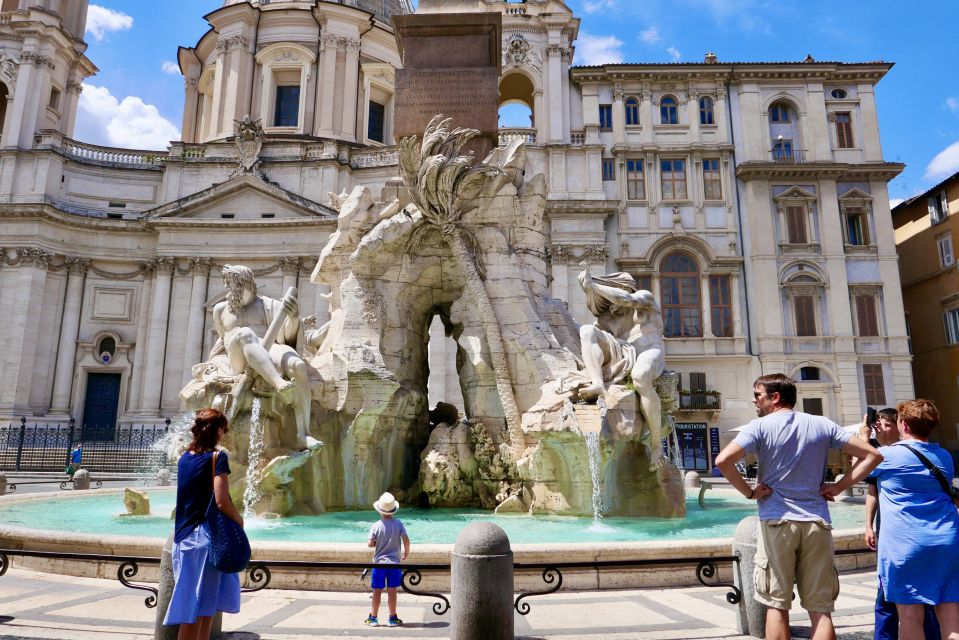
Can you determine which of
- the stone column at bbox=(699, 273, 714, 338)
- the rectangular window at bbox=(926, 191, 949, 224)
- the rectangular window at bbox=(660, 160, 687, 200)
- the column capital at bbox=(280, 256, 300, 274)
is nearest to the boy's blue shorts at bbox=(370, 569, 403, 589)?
the stone column at bbox=(699, 273, 714, 338)

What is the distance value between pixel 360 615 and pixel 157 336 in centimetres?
3551

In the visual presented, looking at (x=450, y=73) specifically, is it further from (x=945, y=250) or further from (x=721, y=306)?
(x=945, y=250)

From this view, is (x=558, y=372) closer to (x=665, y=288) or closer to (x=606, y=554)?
(x=606, y=554)

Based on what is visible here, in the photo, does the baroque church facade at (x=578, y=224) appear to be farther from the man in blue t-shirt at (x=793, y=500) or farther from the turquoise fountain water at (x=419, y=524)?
the man in blue t-shirt at (x=793, y=500)

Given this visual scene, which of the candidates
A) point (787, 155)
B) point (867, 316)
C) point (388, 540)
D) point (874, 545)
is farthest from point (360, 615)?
point (787, 155)

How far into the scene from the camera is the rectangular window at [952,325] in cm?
3453

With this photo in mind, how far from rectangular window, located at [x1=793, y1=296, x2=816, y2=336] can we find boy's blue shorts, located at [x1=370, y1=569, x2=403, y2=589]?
113 ft

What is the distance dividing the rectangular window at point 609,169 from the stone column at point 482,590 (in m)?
35.0

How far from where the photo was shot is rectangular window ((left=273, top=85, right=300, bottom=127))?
44562mm

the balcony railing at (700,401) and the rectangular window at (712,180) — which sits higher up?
the rectangular window at (712,180)

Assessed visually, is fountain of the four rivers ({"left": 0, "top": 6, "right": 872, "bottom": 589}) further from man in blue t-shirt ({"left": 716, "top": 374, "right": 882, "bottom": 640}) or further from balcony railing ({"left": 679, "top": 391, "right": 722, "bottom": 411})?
balcony railing ({"left": 679, "top": 391, "right": 722, "bottom": 411})

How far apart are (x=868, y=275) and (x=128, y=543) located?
3805 centimetres

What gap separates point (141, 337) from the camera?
124 ft

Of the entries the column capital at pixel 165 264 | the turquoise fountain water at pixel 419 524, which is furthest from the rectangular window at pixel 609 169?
the turquoise fountain water at pixel 419 524
